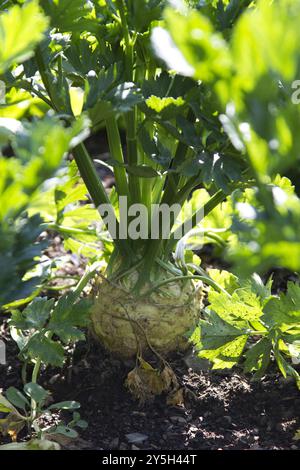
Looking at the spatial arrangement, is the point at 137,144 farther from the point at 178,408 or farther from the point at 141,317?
the point at 178,408

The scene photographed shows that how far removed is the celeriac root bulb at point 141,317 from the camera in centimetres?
150

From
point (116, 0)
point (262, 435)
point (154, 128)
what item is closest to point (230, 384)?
point (262, 435)

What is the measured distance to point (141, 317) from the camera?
1493mm

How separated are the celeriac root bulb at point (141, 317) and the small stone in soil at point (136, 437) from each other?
0.63ft

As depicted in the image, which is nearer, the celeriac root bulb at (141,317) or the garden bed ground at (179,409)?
the garden bed ground at (179,409)

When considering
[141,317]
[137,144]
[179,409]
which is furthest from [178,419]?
[137,144]

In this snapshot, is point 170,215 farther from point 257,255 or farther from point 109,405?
point 257,255

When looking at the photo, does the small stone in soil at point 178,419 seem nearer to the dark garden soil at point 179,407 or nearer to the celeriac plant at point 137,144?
the dark garden soil at point 179,407

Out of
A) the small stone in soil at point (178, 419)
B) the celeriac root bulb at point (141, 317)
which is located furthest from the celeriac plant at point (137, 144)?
the small stone in soil at point (178, 419)

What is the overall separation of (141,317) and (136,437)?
247 millimetres

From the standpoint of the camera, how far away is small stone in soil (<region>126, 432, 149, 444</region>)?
1.34 meters
